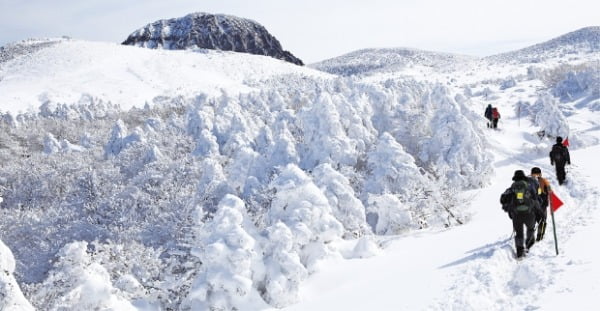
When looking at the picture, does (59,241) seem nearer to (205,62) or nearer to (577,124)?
(577,124)

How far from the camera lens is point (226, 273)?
11.3m

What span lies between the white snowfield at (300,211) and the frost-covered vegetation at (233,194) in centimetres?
8

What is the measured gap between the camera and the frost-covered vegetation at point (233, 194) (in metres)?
12.0

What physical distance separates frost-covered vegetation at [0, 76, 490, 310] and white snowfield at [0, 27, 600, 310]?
0.08 meters

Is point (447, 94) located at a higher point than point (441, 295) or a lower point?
higher

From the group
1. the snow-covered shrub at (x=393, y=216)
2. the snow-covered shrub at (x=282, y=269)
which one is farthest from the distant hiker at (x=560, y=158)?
the snow-covered shrub at (x=282, y=269)

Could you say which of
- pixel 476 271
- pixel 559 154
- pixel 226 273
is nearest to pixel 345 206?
A: pixel 226 273

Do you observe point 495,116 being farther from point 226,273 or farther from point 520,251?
point 226,273

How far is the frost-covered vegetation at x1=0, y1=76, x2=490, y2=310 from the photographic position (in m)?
12.0

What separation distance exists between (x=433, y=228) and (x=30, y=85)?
370ft

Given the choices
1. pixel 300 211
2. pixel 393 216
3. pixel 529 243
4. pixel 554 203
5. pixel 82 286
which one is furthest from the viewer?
pixel 393 216

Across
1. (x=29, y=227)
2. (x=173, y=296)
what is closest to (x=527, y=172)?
(x=173, y=296)

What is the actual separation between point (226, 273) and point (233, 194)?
1636 centimetres

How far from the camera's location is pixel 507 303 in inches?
305
